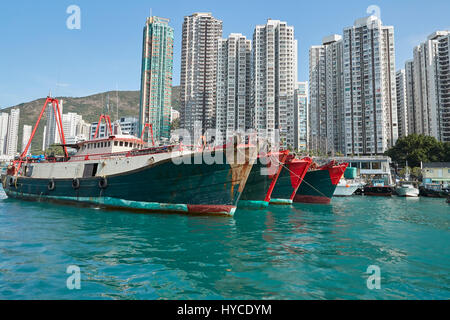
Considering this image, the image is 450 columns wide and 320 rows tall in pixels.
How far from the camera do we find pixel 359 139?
85.4 meters

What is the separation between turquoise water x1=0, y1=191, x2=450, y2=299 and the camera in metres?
5.56

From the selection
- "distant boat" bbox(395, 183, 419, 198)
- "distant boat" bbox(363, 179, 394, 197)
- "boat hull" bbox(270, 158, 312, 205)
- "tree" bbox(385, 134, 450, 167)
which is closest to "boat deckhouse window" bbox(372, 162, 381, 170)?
"tree" bbox(385, 134, 450, 167)

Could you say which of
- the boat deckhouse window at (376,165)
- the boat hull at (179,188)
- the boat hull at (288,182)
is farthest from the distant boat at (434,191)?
the boat hull at (179,188)

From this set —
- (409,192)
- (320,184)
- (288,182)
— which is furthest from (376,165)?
(288,182)

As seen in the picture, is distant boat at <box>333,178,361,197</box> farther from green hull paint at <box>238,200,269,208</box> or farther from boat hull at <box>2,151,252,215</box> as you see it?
boat hull at <box>2,151,252,215</box>

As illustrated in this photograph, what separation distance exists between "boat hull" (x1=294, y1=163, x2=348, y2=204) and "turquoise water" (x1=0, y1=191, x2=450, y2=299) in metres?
15.1

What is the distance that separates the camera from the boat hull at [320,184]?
2795 centimetres

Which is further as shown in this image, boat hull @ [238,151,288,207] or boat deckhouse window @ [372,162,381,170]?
boat deckhouse window @ [372,162,381,170]

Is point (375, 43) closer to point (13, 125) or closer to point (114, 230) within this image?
point (114, 230)

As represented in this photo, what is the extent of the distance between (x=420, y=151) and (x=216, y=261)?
77077 mm

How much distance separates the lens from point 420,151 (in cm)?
6731

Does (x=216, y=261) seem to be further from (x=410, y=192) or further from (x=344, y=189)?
(x=410, y=192)

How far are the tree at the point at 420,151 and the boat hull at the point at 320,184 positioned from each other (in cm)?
5222
